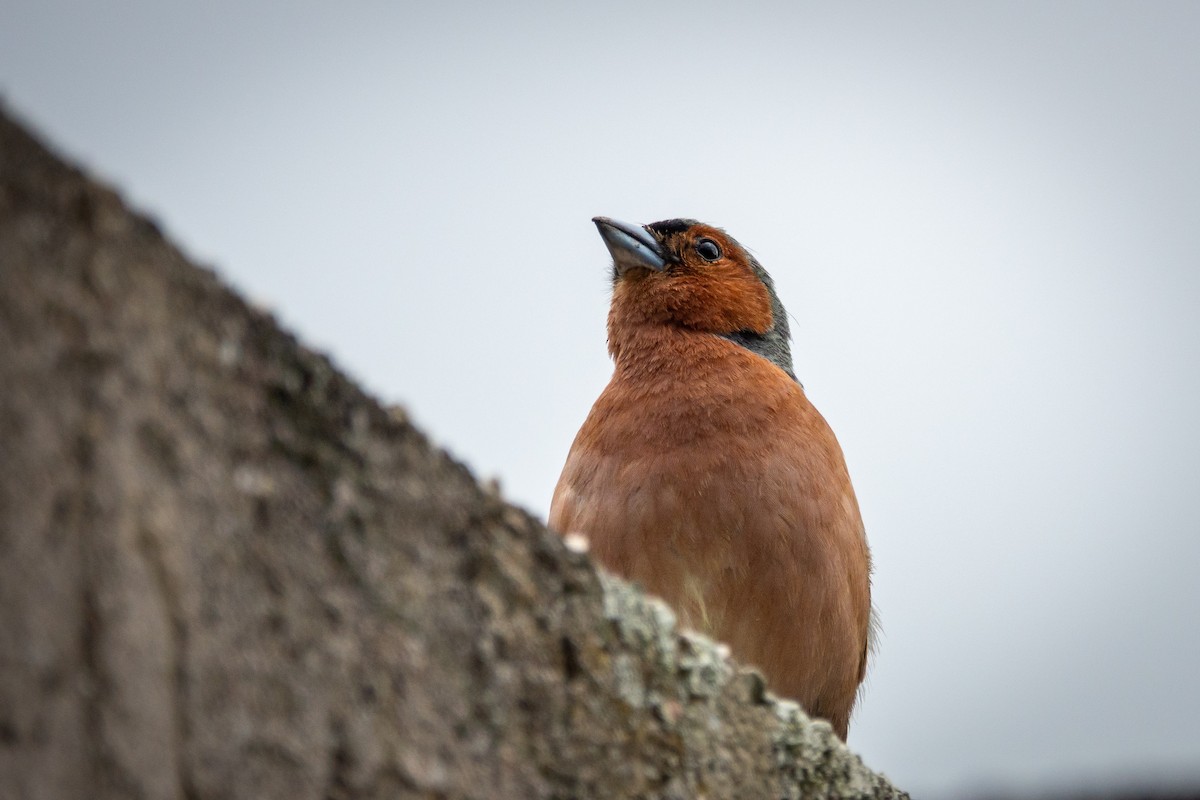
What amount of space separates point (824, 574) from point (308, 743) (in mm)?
3339

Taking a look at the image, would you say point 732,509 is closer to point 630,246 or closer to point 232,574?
point 630,246

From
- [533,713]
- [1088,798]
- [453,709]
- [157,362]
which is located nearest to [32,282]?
[157,362]

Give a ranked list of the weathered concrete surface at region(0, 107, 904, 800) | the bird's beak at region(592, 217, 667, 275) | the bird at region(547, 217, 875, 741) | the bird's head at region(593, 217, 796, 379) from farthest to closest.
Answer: the bird's beak at region(592, 217, 667, 275) < the bird's head at region(593, 217, 796, 379) < the bird at region(547, 217, 875, 741) < the weathered concrete surface at region(0, 107, 904, 800)

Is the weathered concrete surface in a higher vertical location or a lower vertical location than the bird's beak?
lower

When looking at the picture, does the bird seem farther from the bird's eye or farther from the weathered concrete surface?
the weathered concrete surface

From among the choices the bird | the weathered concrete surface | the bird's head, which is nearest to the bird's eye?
the bird's head

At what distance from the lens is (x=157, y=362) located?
4.50ft

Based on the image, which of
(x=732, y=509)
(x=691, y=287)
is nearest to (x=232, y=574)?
(x=732, y=509)

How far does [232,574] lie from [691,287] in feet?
15.7

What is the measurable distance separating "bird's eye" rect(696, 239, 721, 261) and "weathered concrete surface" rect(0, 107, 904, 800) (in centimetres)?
475

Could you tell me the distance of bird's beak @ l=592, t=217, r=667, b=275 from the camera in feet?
20.5

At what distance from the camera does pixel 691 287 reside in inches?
239

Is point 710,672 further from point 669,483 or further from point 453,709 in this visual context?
point 669,483

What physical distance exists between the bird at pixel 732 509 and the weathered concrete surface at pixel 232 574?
8.56 feet
